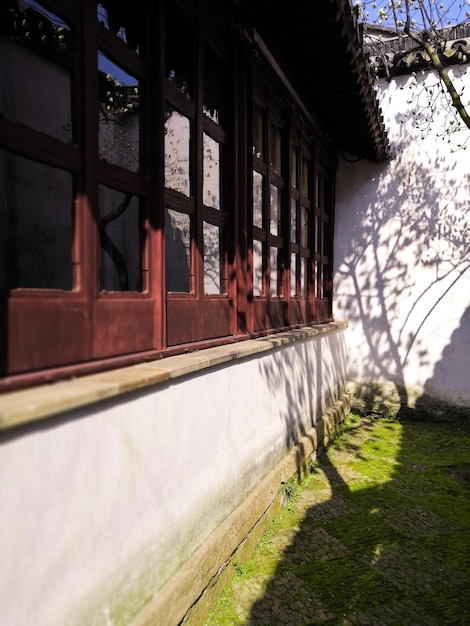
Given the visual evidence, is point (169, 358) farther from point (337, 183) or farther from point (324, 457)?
point (337, 183)

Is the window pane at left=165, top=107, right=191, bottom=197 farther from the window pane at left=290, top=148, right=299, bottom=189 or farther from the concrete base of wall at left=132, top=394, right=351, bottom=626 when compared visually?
the concrete base of wall at left=132, top=394, right=351, bottom=626

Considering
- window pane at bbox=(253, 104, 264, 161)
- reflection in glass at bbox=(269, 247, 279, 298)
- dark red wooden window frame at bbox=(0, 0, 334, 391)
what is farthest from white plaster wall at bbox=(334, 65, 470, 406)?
dark red wooden window frame at bbox=(0, 0, 334, 391)

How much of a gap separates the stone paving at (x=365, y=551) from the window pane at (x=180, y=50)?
321 cm

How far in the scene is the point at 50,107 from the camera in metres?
4.76

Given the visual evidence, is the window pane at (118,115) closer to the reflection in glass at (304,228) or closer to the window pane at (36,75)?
the window pane at (36,75)

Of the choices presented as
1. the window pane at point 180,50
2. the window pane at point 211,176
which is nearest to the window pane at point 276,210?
the window pane at point 211,176

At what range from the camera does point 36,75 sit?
4.67 meters

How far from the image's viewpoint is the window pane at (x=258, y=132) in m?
4.43

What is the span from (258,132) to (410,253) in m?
3.79

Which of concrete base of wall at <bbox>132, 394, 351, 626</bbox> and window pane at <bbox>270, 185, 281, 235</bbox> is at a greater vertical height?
window pane at <bbox>270, 185, 281, 235</bbox>

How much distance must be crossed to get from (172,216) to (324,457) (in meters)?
3.22

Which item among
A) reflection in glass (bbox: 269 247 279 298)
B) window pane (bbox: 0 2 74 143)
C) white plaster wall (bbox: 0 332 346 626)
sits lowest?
white plaster wall (bbox: 0 332 346 626)

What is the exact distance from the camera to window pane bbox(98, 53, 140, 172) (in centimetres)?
416

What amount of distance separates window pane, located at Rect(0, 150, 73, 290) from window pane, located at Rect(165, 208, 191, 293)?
0.99 metres
